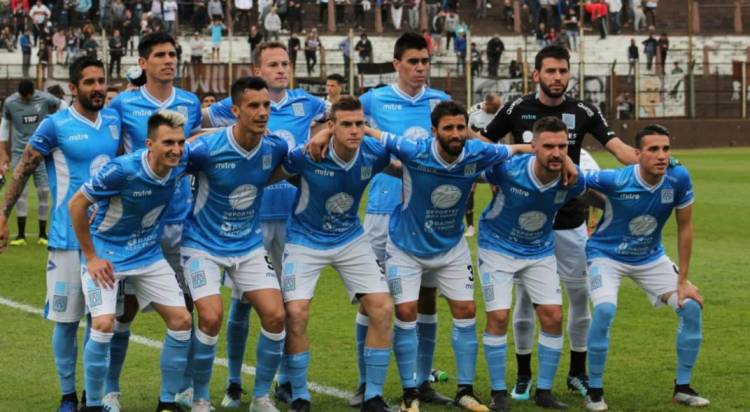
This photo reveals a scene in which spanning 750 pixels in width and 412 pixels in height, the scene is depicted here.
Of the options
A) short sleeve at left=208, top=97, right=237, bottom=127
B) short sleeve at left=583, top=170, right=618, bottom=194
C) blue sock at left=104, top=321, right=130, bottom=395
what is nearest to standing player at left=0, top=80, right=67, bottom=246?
short sleeve at left=208, top=97, right=237, bottom=127

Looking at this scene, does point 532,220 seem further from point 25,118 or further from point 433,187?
point 25,118

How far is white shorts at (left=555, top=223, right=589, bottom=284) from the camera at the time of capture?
980 centimetres

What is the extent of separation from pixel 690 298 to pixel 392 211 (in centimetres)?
227

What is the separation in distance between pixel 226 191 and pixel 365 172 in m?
0.98

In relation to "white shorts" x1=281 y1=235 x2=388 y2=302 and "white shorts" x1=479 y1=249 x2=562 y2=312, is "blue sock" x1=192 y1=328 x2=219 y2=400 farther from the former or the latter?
"white shorts" x1=479 y1=249 x2=562 y2=312

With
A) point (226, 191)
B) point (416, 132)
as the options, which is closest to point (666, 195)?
point (416, 132)

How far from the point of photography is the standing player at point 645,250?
9.16m

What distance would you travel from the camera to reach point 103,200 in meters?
8.51

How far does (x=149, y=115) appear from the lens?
9266mm

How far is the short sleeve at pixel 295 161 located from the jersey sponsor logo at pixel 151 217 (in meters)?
0.92

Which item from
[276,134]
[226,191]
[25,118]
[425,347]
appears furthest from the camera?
[25,118]

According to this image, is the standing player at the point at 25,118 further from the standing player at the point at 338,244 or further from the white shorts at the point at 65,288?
the standing player at the point at 338,244

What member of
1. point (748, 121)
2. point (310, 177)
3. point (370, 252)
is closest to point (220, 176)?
point (310, 177)

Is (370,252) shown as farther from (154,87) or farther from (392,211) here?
(154,87)
